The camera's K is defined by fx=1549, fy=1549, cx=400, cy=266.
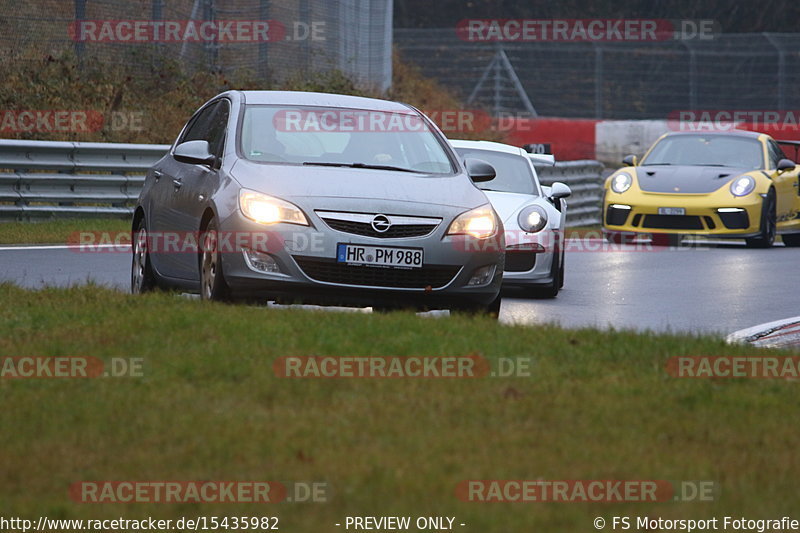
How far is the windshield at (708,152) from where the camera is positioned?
19891mm

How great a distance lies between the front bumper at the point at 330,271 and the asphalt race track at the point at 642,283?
61cm

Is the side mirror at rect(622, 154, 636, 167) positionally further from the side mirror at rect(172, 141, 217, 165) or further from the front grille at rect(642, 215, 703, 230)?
the side mirror at rect(172, 141, 217, 165)

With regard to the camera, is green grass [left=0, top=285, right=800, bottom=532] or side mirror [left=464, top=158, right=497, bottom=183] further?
side mirror [left=464, top=158, right=497, bottom=183]

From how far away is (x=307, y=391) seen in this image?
245 inches

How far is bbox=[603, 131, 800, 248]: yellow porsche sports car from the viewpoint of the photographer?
1873 centimetres

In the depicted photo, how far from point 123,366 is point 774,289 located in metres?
8.52

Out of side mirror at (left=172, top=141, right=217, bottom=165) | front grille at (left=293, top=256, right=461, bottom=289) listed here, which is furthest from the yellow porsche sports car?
front grille at (left=293, top=256, right=461, bottom=289)

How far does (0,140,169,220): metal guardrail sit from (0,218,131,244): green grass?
19 cm

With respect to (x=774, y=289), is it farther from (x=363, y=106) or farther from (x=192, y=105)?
(x=192, y=105)

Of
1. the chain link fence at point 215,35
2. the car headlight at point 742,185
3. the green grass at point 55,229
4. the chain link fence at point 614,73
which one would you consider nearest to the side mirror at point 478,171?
the green grass at point 55,229

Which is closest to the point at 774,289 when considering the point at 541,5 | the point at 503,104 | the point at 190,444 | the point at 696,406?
the point at 696,406

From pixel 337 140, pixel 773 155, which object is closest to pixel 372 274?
pixel 337 140

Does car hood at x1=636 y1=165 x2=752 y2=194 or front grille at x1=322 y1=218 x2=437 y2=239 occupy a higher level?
front grille at x1=322 y1=218 x2=437 y2=239

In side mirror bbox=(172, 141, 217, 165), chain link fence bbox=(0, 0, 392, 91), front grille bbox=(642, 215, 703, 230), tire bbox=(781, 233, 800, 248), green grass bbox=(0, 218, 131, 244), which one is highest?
chain link fence bbox=(0, 0, 392, 91)
